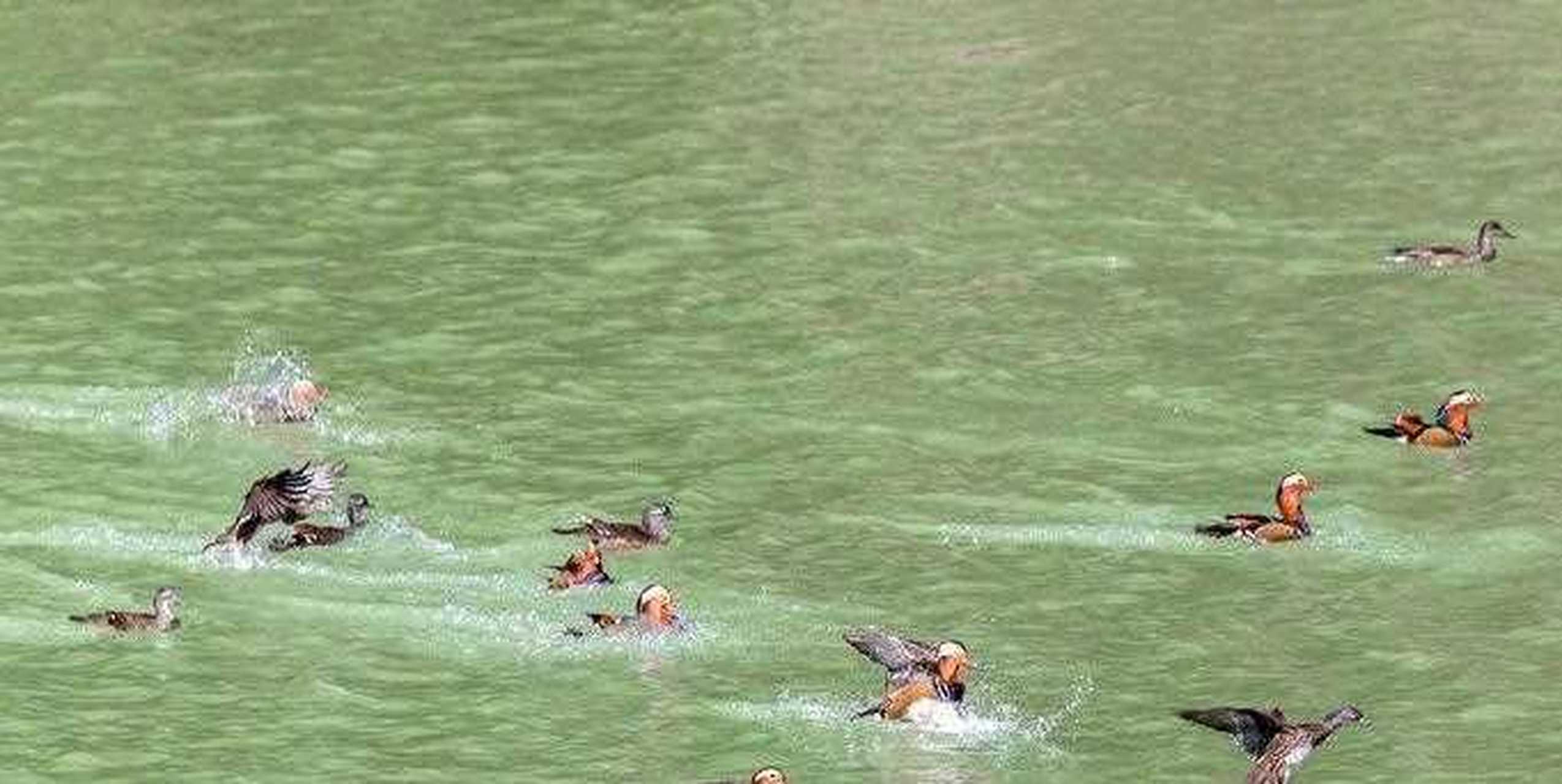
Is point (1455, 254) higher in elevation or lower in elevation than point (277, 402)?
higher

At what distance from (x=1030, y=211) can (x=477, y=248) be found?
4.72m

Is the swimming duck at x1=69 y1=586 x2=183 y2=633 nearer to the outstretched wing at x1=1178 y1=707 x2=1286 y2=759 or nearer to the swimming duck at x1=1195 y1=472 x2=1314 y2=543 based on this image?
the outstretched wing at x1=1178 y1=707 x2=1286 y2=759

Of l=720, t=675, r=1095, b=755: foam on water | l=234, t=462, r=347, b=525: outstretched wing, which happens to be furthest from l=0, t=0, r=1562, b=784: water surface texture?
l=234, t=462, r=347, b=525: outstretched wing

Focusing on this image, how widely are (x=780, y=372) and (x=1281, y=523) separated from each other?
17.1ft

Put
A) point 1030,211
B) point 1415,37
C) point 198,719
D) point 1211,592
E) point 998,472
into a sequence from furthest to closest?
point 1415,37 < point 1030,211 < point 998,472 < point 1211,592 < point 198,719

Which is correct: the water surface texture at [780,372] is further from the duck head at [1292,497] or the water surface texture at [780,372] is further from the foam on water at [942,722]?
the duck head at [1292,497]

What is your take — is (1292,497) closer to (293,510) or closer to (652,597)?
(652,597)

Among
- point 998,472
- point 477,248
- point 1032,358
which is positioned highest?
point 477,248

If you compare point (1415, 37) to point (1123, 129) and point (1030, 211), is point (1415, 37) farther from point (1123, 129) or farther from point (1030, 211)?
point (1030, 211)

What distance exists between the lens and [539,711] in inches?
843

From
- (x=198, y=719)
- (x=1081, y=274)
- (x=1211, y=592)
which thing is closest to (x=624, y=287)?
(x=1081, y=274)

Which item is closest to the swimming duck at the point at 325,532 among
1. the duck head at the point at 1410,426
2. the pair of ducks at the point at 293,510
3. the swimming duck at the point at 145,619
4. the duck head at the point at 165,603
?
the pair of ducks at the point at 293,510

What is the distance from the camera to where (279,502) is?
2383cm

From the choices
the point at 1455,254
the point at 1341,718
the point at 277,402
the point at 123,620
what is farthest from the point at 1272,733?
the point at 1455,254
